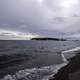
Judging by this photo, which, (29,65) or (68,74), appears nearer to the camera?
(68,74)

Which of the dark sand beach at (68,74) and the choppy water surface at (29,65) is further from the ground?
the dark sand beach at (68,74)

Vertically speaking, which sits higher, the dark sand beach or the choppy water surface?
the dark sand beach

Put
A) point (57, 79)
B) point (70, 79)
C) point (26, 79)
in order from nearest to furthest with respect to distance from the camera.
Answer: point (70, 79) < point (57, 79) < point (26, 79)

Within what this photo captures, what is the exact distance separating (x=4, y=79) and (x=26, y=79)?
170 cm

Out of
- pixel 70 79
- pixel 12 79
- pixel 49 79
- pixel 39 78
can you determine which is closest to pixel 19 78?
pixel 12 79

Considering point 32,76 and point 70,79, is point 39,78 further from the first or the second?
point 70,79

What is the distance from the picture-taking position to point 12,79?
11.9 m

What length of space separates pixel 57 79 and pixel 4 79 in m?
4.09

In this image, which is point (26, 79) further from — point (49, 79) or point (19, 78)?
point (49, 79)

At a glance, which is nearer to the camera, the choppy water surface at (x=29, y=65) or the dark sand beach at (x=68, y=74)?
the dark sand beach at (x=68, y=74)

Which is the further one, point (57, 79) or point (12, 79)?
point (12, 79)

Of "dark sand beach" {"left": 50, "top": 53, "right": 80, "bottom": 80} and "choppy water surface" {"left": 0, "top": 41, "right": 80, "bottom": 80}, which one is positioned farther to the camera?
"choppy water surface" {"left": 0, "top": 41, "right": 80, "bottom": 80}

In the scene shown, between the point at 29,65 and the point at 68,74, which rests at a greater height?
the point at 68,74

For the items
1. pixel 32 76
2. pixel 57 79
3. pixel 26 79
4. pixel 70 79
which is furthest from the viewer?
pixel 32 76
